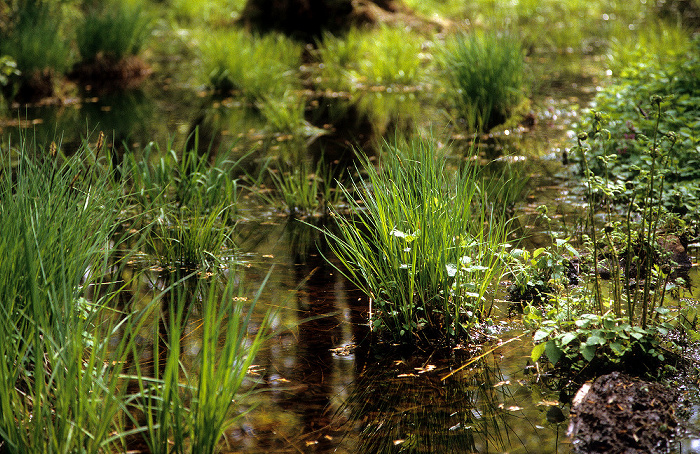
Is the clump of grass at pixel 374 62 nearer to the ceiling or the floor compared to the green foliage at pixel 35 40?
nearer to the floor

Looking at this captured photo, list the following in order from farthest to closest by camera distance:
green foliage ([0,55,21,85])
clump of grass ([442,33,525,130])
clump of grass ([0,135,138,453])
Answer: green foliage ([0,55,21,85]) < clump of grass ([442,33,525,130]) < clump of grass ([0,135,138,453])

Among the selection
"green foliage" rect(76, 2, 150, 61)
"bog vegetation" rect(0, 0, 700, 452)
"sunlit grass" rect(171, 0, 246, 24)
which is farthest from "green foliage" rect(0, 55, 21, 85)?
"sunlit grass" rect(171, 0, 246, 24)

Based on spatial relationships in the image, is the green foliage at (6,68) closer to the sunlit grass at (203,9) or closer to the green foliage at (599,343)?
the sunlit grass at (203,9)

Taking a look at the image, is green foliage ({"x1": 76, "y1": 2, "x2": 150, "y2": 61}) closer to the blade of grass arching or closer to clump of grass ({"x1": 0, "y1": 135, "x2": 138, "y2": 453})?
clump of grass ({"x1": 0, "y1": 135, "x2": 138, "y2": 453})

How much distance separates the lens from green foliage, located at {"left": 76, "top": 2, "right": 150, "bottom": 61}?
9.27 m

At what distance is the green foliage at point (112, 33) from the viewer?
9266mm

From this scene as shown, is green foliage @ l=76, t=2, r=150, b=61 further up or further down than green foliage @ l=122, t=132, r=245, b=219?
further up

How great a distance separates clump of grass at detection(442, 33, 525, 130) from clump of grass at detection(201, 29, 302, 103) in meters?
2.32

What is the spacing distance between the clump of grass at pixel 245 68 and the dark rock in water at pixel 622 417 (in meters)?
6.15

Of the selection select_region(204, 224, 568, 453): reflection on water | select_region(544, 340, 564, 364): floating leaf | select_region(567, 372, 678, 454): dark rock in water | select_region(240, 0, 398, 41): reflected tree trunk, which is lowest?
select_region(204, 224, 568, 453): reflection on water

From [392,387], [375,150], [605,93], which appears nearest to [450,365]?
[392,387]

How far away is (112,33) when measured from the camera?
9.37 m

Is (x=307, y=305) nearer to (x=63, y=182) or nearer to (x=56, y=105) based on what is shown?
(x=63, y=182)

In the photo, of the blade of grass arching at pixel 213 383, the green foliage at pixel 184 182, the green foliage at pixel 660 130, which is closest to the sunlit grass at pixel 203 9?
the green foliage at pixel 660 130
